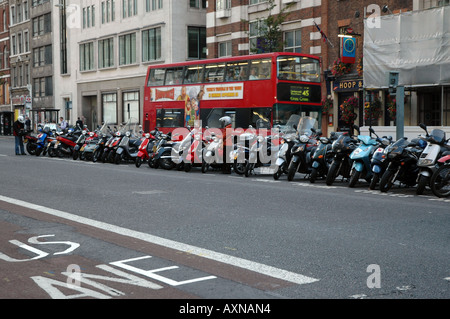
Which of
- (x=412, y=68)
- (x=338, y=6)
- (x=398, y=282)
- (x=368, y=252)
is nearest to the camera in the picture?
(x=398, y=282)

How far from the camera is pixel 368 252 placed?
620 centimetres

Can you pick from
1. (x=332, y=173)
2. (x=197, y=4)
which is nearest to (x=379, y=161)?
(x=332, y=173)

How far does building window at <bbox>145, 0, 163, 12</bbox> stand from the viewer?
144 ft

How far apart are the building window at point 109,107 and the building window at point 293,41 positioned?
20.9 meters

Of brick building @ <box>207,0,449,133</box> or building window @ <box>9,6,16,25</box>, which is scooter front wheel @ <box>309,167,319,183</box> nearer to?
brick building @ <box>207,0,449,133</box>

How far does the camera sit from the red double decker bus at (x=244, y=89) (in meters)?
21.1

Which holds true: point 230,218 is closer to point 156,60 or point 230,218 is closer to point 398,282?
point 398,282

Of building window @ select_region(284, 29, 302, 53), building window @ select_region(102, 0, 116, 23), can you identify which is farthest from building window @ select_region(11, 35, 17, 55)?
building window @ select_region(284, 29, 302, 53)

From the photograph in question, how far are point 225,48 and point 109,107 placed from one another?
16310mm

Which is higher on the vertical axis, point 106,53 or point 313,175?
point 106,53

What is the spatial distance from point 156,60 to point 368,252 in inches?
1547

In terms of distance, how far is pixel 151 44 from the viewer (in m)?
44.8

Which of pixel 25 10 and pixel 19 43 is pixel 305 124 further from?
pixel 19 43
